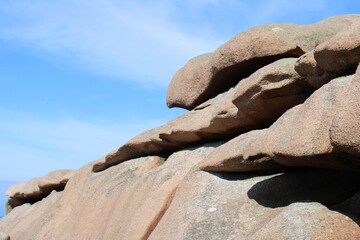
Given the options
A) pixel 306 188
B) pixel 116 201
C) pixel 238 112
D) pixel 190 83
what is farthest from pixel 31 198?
pixel 306 188

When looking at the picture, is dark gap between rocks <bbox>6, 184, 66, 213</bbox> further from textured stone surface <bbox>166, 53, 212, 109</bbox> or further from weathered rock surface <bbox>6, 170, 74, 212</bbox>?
textured stone surface <bbox>166, 53, 212, 109</bbox>

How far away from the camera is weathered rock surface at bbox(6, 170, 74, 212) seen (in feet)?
62.0

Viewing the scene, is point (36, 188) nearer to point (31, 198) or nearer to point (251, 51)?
point (31, 198)

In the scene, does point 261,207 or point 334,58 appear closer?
point 334,58

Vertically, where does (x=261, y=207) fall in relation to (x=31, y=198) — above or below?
below

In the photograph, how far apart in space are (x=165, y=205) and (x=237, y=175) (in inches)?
74.5

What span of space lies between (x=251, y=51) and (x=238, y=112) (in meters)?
1.40

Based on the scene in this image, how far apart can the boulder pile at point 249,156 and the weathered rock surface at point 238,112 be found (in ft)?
0.08

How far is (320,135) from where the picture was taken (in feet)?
19.8

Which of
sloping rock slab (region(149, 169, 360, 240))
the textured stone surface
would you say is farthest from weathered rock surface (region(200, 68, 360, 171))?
the textured stone surface

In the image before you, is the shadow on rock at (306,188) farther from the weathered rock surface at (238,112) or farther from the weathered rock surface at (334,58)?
the weathered rock surface at (238,112)

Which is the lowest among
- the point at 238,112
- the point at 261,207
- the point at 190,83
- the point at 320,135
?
the point at 261,207

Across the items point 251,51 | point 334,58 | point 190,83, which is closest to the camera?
point 334,58

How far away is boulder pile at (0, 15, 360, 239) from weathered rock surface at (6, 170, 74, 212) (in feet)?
12.4
